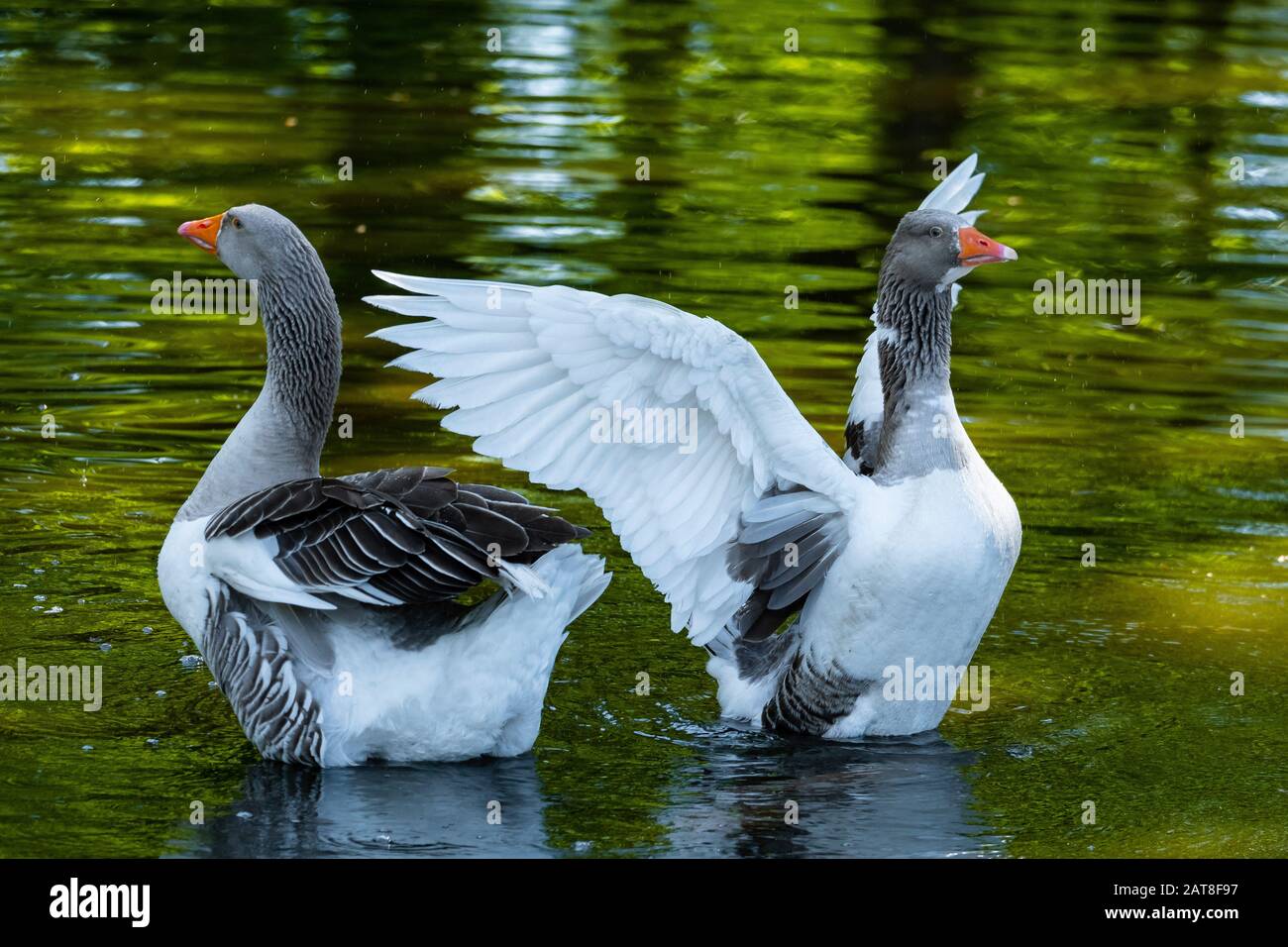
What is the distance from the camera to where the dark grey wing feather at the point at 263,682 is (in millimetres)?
6750

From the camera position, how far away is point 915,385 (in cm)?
725

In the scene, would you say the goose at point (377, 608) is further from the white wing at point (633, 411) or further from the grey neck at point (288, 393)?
the white wing at point (633, 411)

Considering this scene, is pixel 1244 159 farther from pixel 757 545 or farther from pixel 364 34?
pixel 757 545

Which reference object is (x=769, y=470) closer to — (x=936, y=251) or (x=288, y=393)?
(x=936, y=251)

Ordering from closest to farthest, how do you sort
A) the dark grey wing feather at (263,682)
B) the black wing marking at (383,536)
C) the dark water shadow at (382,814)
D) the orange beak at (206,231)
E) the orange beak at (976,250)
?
the dark water shadow at (382,814) < the black wing marking at (383,536) < the dark grey wing feather at (263,682) < the orange beak at (976,250) < the orange beak at (206,231)

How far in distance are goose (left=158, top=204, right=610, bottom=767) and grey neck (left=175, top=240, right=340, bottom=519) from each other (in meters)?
0.13

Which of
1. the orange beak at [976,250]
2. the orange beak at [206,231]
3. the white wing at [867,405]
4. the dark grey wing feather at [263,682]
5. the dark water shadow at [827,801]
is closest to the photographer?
the dark water shadow at [827,801]

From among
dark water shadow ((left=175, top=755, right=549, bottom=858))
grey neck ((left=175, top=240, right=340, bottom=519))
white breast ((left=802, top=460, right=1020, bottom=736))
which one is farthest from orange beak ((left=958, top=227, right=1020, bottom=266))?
dark water shadow ((left=175, top=755, right=549, bottom=858))

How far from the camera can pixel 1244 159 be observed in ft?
61.9

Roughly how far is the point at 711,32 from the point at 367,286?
1141 cm

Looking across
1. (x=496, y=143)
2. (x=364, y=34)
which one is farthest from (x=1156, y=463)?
(x=364, y=34)

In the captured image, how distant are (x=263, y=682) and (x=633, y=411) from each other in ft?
5.32

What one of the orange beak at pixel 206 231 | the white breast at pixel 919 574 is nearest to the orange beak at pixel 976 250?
the white breast at pixel 919 574

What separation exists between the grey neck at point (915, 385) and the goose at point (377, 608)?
121cm
